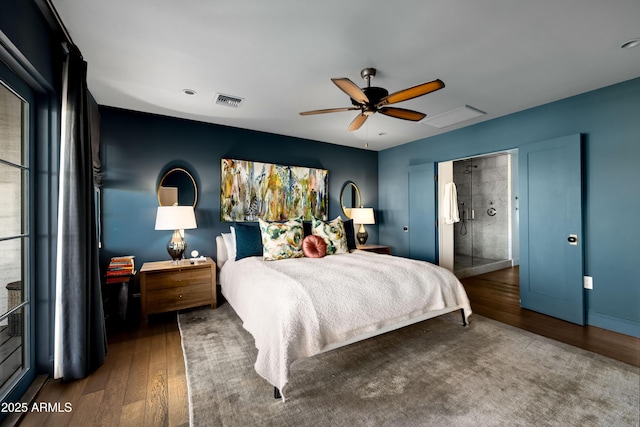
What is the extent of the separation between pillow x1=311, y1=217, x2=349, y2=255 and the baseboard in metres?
2.77

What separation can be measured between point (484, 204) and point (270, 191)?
4977 mm

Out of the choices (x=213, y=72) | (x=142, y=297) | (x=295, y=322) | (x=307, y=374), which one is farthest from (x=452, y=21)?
(x=142, y=297)

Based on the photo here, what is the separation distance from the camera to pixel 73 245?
1.94 m

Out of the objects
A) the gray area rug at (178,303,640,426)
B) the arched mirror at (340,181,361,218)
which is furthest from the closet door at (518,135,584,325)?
the arched mirror at (340,181,361,218)

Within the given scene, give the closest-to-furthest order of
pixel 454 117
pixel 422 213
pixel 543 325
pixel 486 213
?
pixel 543 325, pixel 454 117, pixel 422 213, pixel 486 213

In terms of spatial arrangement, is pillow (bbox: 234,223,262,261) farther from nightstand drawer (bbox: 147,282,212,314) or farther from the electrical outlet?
the electrical outlet

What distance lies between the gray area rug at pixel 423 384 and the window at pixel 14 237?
1030mm

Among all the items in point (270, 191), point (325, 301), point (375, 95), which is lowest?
point (325, 301)

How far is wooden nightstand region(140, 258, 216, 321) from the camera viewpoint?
302 centimetres

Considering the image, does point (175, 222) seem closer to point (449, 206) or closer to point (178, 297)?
point (178, 297)

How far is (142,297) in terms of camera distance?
2982 mm

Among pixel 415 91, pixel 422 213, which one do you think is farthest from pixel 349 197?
pixel 415 91

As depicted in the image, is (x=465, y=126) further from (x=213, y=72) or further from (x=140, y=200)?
(x=140, y=200)

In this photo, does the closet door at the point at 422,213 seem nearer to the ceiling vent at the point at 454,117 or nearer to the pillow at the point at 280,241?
the ceiling vent at the point at 454,117
